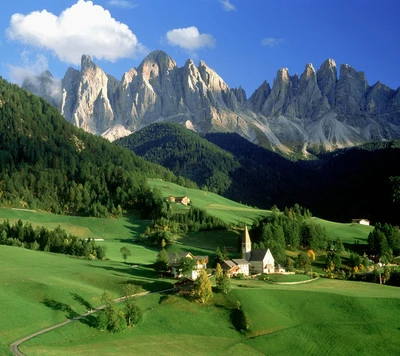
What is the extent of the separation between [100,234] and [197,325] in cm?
9189

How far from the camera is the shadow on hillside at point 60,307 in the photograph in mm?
69631

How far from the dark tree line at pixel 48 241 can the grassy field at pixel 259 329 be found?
4378 cm

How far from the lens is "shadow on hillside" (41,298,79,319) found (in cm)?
6963

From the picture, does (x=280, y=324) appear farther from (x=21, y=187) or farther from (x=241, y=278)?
(x=21, y=187)

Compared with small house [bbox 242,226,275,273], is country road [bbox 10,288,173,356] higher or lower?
lower

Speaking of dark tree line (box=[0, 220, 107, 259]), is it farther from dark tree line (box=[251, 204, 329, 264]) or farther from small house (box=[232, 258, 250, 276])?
dark tree line (box=[251, 204, 329, 264])

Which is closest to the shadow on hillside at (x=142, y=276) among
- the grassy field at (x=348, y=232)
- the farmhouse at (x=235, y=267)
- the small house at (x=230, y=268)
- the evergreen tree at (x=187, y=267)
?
the evergreen tree at (x=187, y=267)

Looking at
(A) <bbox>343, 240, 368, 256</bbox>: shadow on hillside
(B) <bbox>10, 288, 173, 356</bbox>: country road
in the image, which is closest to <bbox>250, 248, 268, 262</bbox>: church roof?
(B) <bbox>10, 288, 173, 356</bbox>: country road

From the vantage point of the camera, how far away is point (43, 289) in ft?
249

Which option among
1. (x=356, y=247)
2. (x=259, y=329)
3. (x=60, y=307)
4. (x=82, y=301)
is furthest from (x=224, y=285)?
(x=356, y=247)

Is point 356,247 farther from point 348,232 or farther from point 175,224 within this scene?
point 175,224

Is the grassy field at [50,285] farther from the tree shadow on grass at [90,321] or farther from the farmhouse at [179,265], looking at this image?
the farmhouse at [179,265]

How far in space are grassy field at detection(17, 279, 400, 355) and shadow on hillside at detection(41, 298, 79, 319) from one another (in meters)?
4.05

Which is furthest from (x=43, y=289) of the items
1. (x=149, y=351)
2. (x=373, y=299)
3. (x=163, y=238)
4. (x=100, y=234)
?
(x=100, y=234)
